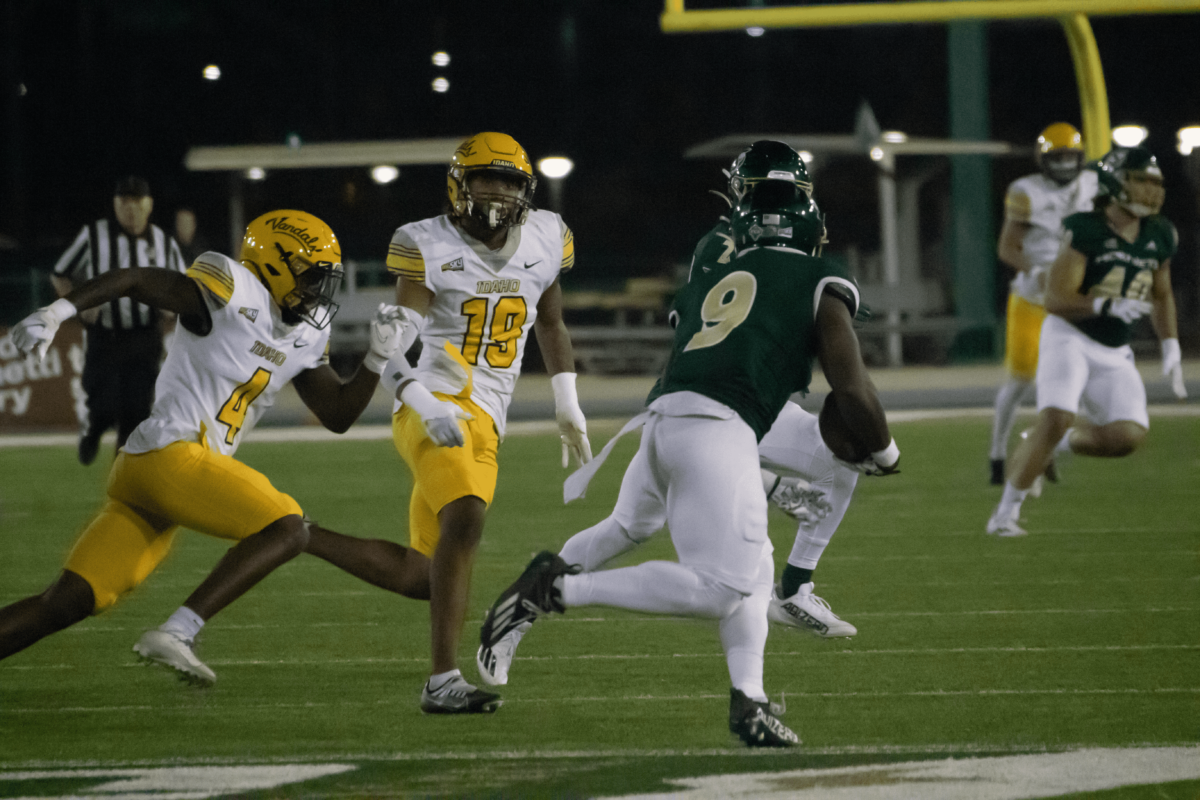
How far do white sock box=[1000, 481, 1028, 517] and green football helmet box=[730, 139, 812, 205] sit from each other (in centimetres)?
345

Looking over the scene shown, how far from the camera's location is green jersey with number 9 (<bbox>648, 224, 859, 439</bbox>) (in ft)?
12.5

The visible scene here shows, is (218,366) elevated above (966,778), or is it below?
above

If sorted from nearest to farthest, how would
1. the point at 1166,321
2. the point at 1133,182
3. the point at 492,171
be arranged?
the point at 492,171 < the point at 1133,182 < the point at 1166,321

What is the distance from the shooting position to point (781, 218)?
3.94m

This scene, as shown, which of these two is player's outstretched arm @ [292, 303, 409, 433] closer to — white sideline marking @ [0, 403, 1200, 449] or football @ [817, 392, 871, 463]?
football @ [817, 392, 871, 463]

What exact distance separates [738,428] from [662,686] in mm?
1039

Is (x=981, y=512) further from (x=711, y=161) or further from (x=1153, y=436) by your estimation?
(x=711, y=161)

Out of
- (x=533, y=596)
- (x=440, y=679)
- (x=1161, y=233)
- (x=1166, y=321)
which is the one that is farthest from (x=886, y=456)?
(x=1166, y=321)

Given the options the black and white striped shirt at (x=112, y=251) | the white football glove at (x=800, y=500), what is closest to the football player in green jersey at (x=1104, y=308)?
the white football glove at (x=800, y=500)

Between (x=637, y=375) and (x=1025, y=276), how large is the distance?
9.82 m

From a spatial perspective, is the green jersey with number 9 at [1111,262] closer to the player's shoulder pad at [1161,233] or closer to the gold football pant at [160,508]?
the player's shoulder pad at [1161,233]

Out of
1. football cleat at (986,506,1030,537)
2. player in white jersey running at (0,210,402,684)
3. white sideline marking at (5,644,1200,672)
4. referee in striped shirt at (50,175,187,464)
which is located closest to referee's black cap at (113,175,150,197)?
referee in striped shirt at (50,175,187,464)

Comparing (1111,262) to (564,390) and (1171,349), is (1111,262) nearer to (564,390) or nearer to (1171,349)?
(1171,349)

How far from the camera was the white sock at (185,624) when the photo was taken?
406 cm
